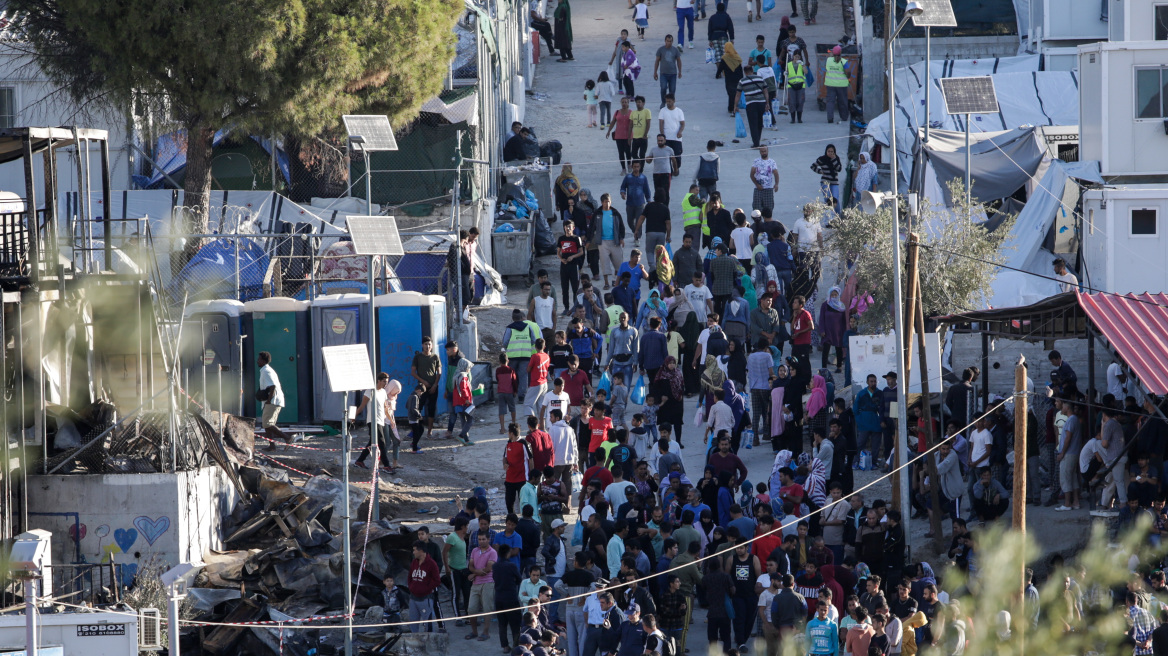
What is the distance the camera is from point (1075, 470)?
16.9 meters

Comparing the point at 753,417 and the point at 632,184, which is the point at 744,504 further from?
the point at 632,184

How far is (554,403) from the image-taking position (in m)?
18.7

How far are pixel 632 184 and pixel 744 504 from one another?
10618mm

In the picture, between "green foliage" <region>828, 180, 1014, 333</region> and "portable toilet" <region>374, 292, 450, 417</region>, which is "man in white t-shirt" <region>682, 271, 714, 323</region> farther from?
"portable toilet" <region>374, 292, 450, 417</region>

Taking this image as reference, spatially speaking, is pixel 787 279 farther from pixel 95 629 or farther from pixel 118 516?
pixel 95 629

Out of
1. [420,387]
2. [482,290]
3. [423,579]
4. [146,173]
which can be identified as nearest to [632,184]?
[482,290]

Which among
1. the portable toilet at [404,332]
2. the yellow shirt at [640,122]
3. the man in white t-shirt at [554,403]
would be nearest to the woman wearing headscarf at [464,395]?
the portable toilet at [404,332]

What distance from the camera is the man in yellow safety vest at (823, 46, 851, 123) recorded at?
1332 inches

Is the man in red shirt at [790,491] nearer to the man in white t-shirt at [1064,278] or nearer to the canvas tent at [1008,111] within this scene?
the man in white t-shirt at [1064,278]

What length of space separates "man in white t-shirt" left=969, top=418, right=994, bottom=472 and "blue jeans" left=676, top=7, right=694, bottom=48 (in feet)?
77.5

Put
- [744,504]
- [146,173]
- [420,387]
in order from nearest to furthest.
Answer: [744,504] < [420,387] < [146,173]

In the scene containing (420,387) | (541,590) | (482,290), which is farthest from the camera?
(482,290)

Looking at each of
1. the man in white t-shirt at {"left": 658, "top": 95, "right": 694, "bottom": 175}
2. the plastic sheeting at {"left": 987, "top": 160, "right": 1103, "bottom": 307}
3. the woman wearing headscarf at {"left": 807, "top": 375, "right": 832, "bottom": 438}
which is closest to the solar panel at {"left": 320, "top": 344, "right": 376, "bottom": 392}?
the woman wearing headscarf at {"left": 807, "top": 375, "right": 832, "bottom": 438}

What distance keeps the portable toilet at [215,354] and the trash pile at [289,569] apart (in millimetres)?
2945
